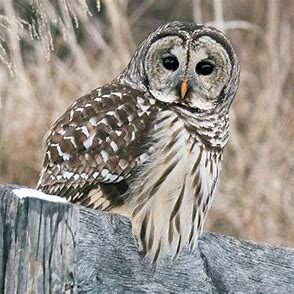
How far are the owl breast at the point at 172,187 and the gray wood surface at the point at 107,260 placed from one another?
0.63 metres

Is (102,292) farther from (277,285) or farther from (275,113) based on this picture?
(275,113)

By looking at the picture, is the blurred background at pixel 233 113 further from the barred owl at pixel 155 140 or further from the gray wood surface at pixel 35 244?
the gray wood surface at pixel 35 244

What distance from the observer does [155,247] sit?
2816mm

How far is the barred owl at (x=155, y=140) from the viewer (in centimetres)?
344

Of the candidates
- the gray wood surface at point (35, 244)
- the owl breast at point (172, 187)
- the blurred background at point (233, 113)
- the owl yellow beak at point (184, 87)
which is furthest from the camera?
the blurred background at point (233, 113)

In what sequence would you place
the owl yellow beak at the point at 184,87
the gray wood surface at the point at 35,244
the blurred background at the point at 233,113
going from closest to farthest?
the gray wood surface at the point at 35,244 → the owl yellow beak at the point at 184,87 → the blurred background at the point at 233,113

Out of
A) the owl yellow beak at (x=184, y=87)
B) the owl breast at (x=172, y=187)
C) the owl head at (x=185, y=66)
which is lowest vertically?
the owl breast at (x=172, y=187)

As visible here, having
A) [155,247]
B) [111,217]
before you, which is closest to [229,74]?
[155,247]

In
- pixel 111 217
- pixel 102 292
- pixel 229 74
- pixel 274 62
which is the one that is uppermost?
pixel 274 62

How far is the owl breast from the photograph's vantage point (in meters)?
3.40

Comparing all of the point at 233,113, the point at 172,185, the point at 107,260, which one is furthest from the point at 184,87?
the point at 233,113

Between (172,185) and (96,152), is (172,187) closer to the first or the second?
(172,185)

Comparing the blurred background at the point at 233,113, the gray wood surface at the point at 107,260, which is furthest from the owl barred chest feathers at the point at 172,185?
the blurred background at the point at 233,113

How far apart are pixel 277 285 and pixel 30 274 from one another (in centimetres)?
90
